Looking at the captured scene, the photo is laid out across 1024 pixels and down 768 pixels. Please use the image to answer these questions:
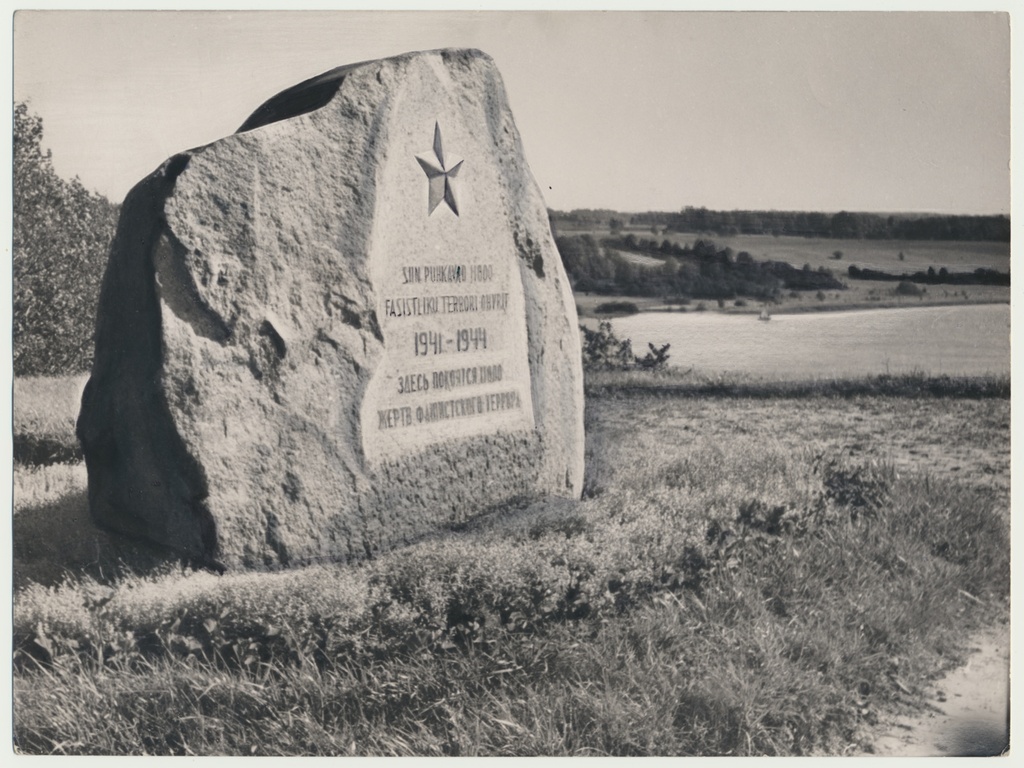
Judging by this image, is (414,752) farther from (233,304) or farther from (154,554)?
(233,304)

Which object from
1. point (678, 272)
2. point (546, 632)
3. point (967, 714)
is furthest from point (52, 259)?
point (967, 714)

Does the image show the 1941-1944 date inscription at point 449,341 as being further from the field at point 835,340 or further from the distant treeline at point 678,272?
the field at point 835,340

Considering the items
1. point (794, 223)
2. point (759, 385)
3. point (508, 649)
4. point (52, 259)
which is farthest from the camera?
point (52, 259)

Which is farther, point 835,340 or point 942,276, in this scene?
point 835,340

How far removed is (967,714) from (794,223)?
3.70 meters

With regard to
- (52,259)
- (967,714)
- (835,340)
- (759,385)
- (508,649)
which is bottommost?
(967,714)

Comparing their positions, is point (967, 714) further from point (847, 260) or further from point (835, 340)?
point (847, 260)

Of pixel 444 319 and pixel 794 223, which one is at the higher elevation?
pixel 794 223

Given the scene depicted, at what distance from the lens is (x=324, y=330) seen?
561 cm

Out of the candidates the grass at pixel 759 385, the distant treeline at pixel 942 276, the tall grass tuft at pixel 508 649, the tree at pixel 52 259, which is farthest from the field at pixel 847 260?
the tree at pixel 52 259

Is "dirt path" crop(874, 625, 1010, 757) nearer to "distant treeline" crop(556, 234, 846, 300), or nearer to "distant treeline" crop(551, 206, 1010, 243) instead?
"distant treeline" crop(551, 206, 1010, 243)

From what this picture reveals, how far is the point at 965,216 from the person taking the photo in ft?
24.2

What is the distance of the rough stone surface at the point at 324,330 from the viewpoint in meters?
5.34

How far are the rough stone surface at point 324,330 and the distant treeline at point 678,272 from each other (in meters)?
2.39
